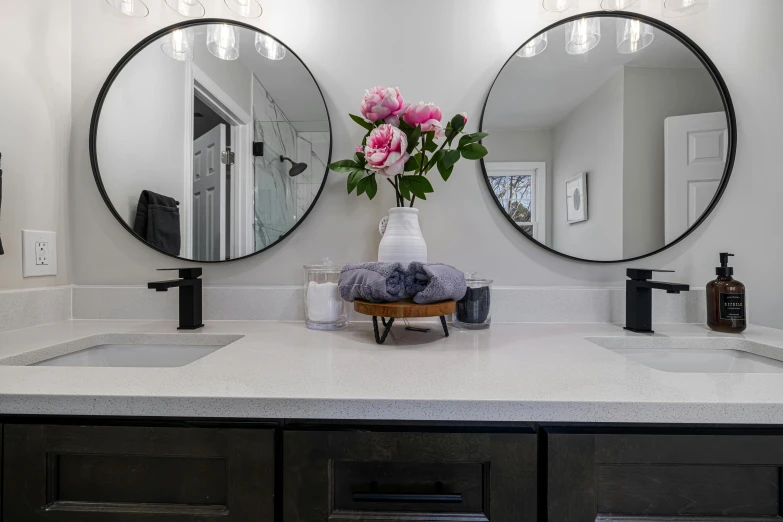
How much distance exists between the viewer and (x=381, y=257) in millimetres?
1030

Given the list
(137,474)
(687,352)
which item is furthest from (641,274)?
(137,474)

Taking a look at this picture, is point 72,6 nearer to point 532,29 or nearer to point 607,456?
point 532,29

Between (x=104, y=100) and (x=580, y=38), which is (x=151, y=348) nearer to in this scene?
(x=104, y=100)

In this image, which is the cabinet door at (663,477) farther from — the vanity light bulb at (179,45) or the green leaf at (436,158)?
the vanity light bulb at (179,45)

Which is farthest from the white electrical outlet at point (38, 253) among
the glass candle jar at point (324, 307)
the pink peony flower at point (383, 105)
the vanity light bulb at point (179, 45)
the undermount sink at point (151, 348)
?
the pink peony flower at point (383, 105)

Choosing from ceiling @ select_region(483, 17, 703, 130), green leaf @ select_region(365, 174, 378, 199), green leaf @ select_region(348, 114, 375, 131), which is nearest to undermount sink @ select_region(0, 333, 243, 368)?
green leaf @ select_region(365, 174, 378, 199)

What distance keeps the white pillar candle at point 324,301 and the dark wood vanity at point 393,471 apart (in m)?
0.49

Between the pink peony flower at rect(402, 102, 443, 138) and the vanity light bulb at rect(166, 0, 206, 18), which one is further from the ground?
the vanity light bulb at rect(166, 0, 206, 18)

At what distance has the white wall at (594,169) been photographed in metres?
1.14

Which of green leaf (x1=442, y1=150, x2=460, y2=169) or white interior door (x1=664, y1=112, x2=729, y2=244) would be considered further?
white interior door (x1=664, y1=112, x2=729, y2=244)

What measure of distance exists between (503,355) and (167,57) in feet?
4.32

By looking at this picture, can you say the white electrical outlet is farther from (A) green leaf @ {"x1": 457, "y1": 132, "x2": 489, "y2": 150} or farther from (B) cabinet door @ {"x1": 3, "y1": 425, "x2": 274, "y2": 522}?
(A) green leaf @ {"x1": 457, "y1": 132, "x2": 489, "y2": 150}

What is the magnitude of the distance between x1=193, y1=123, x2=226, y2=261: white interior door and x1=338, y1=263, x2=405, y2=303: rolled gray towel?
514 millimetres

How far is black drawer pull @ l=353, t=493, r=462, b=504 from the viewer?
561 millimetres
